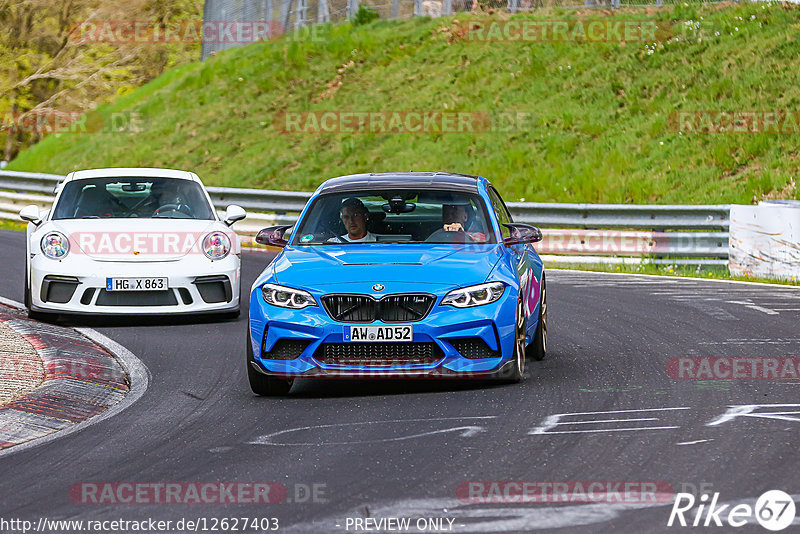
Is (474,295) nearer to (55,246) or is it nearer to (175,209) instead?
(55,246)

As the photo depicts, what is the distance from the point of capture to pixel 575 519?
17.0 feet

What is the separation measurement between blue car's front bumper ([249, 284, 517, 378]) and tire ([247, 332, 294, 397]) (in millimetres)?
107

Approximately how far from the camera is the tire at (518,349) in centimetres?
845

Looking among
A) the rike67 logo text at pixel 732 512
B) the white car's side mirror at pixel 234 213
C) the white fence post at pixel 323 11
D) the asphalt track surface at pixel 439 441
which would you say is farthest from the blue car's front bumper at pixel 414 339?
the white fence post at pixel 323 11

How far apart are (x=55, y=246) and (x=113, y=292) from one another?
799mm

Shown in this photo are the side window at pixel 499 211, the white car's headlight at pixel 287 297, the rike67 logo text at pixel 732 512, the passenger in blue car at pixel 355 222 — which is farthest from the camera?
the side window at pixel 499 211

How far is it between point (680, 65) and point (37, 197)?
15260mm

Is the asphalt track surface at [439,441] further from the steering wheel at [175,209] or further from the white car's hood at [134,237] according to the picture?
the steering wheel at [175,209]

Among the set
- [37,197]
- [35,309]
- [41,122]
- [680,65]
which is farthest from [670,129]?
[41,122]

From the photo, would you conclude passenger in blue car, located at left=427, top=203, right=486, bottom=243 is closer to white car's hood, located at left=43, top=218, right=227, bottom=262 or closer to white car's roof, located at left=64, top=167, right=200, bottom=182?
white car's hood, located at left=43, top=218, right=227, bottom=262

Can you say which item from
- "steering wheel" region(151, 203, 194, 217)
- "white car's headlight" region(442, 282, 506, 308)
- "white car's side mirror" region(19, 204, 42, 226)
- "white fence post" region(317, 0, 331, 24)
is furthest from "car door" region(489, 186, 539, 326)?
"white fence post" region(317, 0, 331, 24)

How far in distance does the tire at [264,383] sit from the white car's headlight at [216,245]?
161 inches

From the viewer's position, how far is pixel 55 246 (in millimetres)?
12219

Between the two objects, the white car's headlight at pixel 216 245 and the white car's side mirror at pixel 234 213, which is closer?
the white car's headlight at pixel 216 245
